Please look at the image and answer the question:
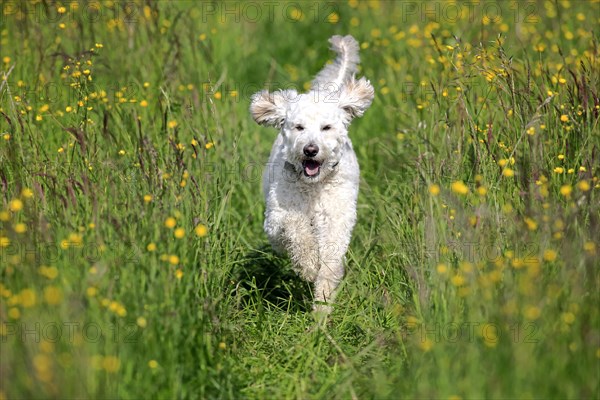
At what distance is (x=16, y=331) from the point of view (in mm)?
3576

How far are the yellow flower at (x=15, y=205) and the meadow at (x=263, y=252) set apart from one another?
0.08 feet

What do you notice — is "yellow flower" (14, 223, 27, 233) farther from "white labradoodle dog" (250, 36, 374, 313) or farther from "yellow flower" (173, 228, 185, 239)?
"white labradoodle dog" (250, 36, 374, 313)

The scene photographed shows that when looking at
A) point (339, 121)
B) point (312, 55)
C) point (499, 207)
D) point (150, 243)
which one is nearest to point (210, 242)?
point (150, 243)

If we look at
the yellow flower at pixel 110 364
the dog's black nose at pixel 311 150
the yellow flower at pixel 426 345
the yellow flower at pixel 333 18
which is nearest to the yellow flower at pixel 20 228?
the yellow flower at pixel 110 364

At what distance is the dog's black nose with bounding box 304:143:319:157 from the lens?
16.6 ft

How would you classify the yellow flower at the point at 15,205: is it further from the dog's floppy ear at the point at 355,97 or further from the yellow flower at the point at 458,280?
the dog's floppy ear at the point at 355,97

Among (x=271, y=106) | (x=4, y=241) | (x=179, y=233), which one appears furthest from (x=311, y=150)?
(x=4, y=241)

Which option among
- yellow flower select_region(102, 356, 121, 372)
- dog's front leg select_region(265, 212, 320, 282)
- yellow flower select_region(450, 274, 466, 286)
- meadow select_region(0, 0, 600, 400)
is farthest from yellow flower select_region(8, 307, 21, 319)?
dog's front leg select_region(265, 212, 320, 282)

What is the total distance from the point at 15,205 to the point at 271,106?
2062mm

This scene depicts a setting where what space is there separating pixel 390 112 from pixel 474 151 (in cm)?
220

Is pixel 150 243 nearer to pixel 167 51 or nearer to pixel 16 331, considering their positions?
pixel 16 331

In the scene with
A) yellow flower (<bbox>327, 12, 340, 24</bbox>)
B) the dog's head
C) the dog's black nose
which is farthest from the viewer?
yellow flower (<bbox>327, 12, 340, 24</bbox>)

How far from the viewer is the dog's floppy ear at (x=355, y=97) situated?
5.62 metres

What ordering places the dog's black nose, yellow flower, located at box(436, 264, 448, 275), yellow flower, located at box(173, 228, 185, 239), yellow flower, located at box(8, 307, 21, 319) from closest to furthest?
yellow flower, located at box(8, 307, 21, 319) < yellow flower, located at box(436, 264, 448, 275) < yellow flower, located at box(173, 228, 185, 239) < the dog's black nose
